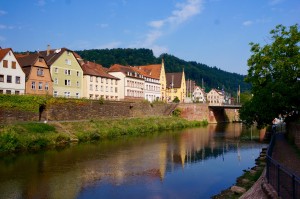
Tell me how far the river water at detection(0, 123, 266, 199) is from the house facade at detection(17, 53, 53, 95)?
19.3 metres

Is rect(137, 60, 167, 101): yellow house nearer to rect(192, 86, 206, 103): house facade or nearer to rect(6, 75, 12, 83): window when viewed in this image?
rect(192, 86, 206, 103): house facade

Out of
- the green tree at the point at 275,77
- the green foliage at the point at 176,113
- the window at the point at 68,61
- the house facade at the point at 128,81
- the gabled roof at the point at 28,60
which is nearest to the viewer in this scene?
the green tree at the point at 275,77

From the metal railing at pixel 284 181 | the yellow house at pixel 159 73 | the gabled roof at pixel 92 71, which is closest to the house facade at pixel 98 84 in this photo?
the gabled roof at pixel 92 71

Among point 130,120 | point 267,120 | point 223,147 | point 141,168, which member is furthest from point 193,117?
point 141,168

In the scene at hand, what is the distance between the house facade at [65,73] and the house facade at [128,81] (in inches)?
529

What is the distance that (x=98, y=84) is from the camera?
216 feet

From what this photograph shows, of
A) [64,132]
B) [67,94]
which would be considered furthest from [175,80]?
[64,132]

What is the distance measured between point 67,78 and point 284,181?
51910mm

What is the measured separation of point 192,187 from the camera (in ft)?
65.9

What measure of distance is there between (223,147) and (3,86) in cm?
3250

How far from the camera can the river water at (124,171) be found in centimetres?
1891

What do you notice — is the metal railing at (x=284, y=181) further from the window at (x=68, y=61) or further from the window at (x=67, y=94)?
the window at (x=68, y=61)

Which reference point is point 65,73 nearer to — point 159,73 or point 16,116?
point 16,116

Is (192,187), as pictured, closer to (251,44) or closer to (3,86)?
(251,44)
